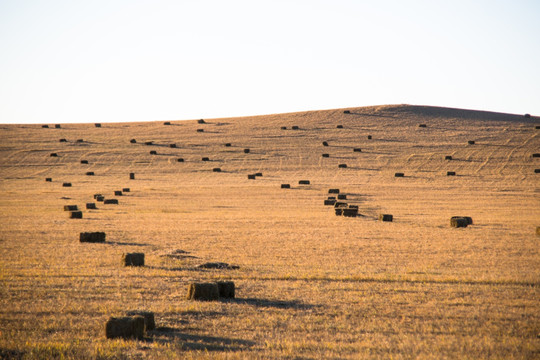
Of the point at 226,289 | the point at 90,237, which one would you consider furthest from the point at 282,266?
the point at 90,237

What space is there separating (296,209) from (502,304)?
24616mm

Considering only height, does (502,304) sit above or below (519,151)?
below

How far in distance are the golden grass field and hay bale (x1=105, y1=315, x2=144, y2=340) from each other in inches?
7.3

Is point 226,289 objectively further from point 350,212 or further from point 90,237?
point 350,212

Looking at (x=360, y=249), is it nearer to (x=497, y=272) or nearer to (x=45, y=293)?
(x=497, y=272)

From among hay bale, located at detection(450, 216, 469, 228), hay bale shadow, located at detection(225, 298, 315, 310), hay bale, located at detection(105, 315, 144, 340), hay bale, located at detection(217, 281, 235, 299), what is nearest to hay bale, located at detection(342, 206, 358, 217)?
hay bale, located at detection(450, 216, 469, 228)

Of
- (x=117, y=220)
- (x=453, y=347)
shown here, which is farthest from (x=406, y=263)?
(x=117, y=220)

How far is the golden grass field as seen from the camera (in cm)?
959

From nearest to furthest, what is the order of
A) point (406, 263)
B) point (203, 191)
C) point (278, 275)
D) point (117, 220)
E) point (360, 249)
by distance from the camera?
1. point (278, 275)
2. point (406, 263)
3. point (360, 249)
4. point (117, 220)
5. point (203, 191)

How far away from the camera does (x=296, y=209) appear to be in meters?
36.4

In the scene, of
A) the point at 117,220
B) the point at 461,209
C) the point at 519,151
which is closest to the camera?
the point at 117,220

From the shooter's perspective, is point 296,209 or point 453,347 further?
point 296,209

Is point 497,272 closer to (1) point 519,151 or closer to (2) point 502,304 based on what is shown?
(2) point 502,304

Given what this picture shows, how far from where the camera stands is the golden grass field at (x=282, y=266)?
378 inches
